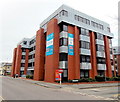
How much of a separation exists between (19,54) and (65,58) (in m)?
30.7

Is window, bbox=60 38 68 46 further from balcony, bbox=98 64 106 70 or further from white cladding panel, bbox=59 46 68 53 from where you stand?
balcony, bbox=98 64 106 70

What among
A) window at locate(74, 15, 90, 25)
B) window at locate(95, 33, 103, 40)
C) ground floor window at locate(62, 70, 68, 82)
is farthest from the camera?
window at locate(95, 33, 103, 40)

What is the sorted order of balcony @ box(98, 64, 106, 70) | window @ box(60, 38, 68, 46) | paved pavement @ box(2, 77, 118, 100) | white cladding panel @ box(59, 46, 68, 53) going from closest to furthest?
1. paved pavement @ box(2, 77, 118, 100)
2. white cladding panel @ box(59, 46, 68, 53)
3. window @ box(60, 38, 68, 46)
4. balcony @ box(98, 64, 106, 70)

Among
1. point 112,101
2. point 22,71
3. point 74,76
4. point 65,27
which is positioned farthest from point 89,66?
point 22,71

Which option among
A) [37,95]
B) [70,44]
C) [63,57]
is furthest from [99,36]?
[37,95]

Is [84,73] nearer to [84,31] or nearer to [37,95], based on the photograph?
[84,31]

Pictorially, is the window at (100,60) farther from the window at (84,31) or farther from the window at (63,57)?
the window at (63,57)

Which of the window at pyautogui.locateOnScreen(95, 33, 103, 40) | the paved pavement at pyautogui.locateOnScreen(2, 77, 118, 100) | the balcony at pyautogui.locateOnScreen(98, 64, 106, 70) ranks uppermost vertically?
the window at pyautogui.locateOnScreen(95, 33, 103, 40)

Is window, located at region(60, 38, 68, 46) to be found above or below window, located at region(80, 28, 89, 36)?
below

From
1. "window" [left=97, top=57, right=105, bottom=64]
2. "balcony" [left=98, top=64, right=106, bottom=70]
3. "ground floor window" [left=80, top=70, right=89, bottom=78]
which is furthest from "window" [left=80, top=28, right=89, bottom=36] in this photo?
"ground floor window" [left=80, top=70, right=89, bottom=78]

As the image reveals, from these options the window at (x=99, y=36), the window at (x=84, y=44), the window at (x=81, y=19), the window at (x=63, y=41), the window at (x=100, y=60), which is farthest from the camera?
the window at (x=99, y=36)

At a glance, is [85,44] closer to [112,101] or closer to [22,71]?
[112,101]

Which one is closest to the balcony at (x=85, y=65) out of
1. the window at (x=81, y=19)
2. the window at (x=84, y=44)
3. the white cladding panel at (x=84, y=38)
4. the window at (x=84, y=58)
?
the window at (x=84, y=58)

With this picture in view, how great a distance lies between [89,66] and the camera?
88.6ft
